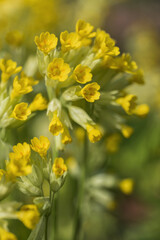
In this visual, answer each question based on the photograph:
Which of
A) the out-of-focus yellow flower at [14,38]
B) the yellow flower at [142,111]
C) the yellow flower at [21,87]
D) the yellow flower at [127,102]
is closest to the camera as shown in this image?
the yellow flower at [21,87]

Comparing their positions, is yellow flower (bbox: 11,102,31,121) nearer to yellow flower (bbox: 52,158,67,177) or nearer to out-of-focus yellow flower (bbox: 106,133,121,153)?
yellow flower (bbox: 52,158,67,177)

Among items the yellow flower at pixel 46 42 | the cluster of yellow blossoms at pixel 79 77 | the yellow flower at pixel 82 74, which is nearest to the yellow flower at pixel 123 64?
the cluster of yellow blossoms at pixel 79 77

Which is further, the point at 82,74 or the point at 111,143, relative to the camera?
the point at 111,143

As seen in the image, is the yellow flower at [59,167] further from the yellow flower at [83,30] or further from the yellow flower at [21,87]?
the yellow flower at [83,30]

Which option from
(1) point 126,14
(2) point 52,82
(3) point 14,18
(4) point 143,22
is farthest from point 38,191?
(1) point 126,14

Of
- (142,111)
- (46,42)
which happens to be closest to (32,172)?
(46,42)

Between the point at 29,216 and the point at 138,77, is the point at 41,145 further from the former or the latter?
the point at 138,77

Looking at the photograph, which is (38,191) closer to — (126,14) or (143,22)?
(143,22)
